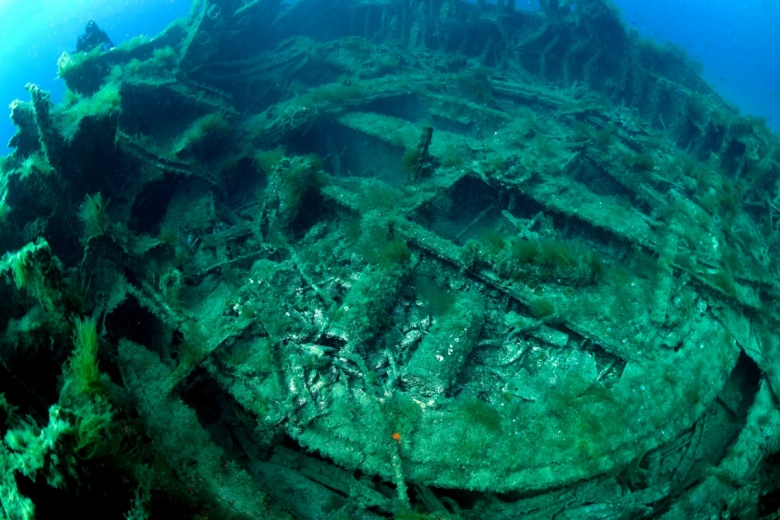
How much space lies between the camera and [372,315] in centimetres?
536

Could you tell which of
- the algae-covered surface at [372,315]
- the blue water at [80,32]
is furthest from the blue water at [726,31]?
the algae-covered surface at [372,315]

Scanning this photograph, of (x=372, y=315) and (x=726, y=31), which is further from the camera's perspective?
(x=726, y=31)

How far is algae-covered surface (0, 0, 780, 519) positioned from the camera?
385 cm

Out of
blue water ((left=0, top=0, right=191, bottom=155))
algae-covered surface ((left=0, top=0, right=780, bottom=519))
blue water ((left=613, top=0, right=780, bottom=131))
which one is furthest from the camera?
blue water ((left=613, top=0, right=780, bottom=131))

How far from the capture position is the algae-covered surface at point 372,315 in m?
3.85

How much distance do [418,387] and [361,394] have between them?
2.16ft

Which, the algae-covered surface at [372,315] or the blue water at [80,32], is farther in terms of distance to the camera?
the blue water at [80,32]

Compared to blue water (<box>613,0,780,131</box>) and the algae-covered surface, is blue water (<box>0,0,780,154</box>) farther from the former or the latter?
the algae-covered surface

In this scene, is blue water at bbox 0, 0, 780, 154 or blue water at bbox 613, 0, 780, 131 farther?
blue water at bbox 613, 0, 780, 131

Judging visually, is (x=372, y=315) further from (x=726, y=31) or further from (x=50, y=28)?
(x=726, y=31)

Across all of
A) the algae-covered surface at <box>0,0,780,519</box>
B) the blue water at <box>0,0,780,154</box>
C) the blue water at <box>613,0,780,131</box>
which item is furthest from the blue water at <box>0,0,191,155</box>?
the blue water at <box>613,0,780,131</box>

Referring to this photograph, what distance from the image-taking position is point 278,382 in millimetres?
4676

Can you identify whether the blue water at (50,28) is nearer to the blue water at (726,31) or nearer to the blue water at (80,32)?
the blue water at (80,32)

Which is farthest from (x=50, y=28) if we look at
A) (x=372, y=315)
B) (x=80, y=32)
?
(x=372, y=315)
